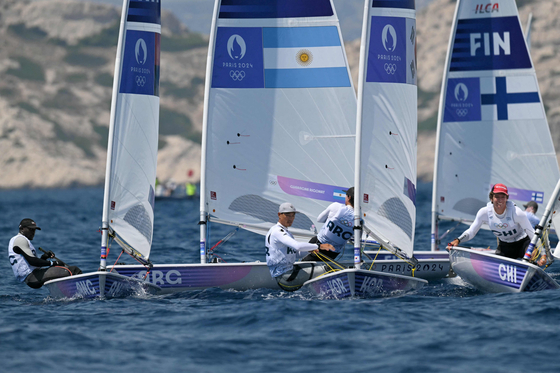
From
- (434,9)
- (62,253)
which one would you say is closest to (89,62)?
(434,9)

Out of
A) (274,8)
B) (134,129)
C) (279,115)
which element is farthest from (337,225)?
(274,8)

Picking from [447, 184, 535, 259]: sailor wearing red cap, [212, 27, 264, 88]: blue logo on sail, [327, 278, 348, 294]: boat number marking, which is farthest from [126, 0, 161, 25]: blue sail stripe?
[447, 184, 535, 259]: sailor wearing red cap

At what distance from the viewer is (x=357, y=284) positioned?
1073 centimetres

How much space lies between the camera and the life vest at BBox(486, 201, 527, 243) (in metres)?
11.6

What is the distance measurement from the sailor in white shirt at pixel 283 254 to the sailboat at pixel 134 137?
1967mm

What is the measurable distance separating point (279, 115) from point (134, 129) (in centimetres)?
296

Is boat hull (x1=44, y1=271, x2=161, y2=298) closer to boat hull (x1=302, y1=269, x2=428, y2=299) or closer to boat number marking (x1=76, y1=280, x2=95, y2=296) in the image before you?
boat number marking (x1=76, y1=280, x2=95, y2=296)

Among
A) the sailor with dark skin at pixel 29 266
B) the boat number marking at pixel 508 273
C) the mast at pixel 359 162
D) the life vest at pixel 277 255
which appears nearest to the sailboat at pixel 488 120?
the boat number marking at pixel 508 273

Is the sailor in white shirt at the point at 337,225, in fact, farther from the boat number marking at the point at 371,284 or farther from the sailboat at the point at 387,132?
the boat number marking at the point at 371,284

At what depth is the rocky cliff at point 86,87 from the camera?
114 metres

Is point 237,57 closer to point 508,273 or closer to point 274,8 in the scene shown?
point 274,8

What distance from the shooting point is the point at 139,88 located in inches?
516

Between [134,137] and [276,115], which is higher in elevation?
[276,115]

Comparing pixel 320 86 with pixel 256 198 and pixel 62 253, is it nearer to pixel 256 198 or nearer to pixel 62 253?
pixel 256 198
